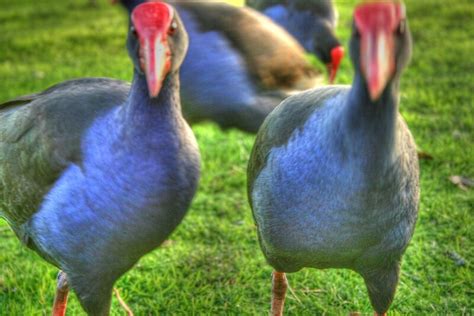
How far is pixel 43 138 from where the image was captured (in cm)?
258

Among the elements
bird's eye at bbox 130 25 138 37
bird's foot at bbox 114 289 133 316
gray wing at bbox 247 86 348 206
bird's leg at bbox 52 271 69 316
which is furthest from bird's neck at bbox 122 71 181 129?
bird's foot at bbox 114 289 133 316

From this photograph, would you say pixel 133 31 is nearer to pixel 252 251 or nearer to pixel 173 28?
pixel 173 28

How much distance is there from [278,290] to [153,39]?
1463 millimetres

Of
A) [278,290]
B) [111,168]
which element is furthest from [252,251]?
[111,168]

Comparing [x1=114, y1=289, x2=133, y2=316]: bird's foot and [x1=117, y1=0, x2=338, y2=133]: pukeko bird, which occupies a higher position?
[x1=117, y1=0, x2=338, y2=133]: pukeko bird

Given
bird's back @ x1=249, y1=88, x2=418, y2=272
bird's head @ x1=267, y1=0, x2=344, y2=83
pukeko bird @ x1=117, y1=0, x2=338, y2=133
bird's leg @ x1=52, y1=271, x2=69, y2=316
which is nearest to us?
bird's back @ x1=249, y1=88, x2=418, y2=272

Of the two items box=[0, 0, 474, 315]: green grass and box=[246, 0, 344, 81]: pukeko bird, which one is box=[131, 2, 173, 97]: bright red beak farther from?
box=[246, 0, 344, 81]: pukeko bird

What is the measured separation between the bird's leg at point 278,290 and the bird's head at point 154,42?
1.23 m

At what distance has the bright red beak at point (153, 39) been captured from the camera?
2.22m

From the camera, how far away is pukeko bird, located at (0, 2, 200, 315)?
2.36 metres

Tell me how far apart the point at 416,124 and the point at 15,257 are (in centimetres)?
336

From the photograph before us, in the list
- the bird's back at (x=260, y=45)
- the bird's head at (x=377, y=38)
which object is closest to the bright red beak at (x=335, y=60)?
the bird's back at (x=260, y=45)

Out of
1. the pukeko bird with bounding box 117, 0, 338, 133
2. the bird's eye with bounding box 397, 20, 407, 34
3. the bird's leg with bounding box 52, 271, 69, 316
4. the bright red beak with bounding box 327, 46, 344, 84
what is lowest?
the bright red beak with bounding box 327, 46, 344, 84

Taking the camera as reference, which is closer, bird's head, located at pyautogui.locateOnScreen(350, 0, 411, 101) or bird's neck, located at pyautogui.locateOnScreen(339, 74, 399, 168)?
bird's head, located at pyautogui.locateOnScreen(350, 0, 411, 101)
